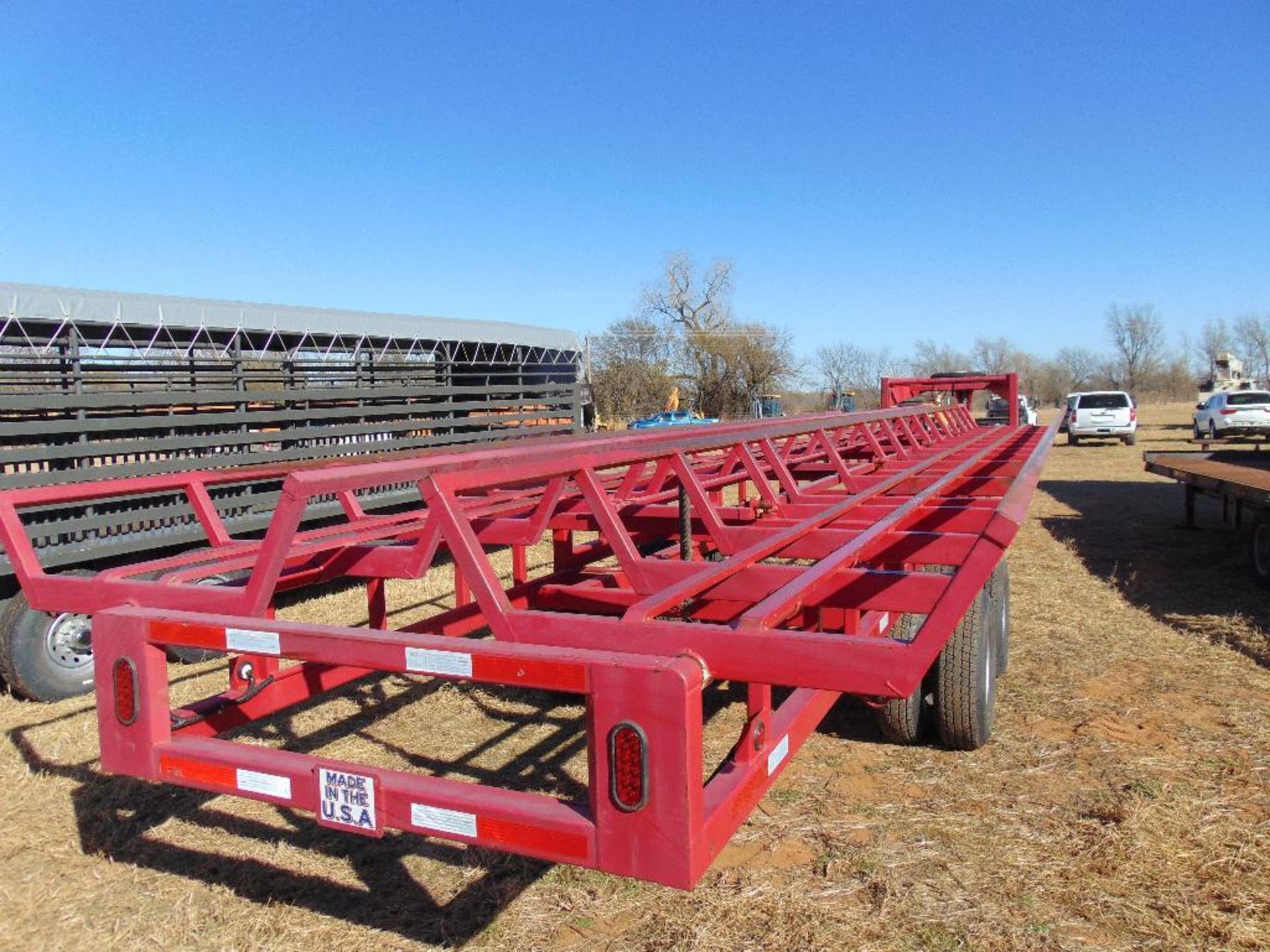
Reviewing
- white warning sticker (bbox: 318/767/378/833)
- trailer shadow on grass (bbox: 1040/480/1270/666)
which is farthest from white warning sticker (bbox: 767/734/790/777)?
trailer shadow on grass (bbox: 1040/480/1270/666)

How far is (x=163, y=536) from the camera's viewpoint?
18.5 ft

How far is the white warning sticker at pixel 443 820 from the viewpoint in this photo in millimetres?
1941

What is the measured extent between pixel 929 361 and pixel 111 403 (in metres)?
67.1

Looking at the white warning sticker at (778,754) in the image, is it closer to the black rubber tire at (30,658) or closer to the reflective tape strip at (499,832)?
the reflective tape strip at (499,832)

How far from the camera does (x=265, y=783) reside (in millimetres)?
2201

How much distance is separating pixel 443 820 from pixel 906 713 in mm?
2791

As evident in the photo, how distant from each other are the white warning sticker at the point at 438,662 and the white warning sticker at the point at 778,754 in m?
0.79

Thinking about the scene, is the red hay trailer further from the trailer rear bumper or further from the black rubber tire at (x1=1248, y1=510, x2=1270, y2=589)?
the black rubber tire at (x1=1248, y1=510, x2=1270, y2=589)

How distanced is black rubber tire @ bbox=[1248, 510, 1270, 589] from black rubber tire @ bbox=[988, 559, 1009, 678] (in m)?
3.20

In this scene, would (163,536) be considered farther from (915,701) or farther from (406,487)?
(915,701)

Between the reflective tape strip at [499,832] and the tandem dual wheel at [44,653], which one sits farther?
the tandem dual wheel at [44,653]

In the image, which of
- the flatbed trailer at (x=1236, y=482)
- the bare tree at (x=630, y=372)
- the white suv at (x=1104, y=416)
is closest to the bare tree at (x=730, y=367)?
the bare tree at (x=630, y=372)

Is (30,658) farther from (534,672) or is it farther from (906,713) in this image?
(906,713)

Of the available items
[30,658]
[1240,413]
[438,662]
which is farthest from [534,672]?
[1240,413]
